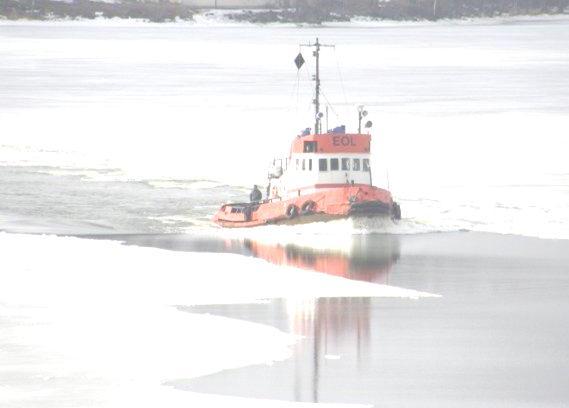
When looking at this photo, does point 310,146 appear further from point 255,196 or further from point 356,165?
point 255,196

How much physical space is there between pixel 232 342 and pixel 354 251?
Answer: 31.3 feet

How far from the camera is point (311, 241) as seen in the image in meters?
31.8

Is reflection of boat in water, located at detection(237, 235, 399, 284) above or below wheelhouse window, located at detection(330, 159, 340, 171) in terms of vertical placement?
below

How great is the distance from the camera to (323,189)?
3344cm

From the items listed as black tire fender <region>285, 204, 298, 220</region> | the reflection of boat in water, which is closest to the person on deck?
black tire fender <region>285, 204, 298, 220</region>

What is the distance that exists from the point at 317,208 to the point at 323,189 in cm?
68

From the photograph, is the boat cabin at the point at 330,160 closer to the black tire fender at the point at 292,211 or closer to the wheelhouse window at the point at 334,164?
the wheelhouse window at the point at 334,164

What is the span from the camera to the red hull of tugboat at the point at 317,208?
32344 mm

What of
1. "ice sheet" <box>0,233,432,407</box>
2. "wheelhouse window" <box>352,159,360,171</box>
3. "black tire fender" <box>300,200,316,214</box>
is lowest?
"black tire fender" <box>300,200,316,214</box>

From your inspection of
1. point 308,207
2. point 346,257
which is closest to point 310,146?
point 308,207

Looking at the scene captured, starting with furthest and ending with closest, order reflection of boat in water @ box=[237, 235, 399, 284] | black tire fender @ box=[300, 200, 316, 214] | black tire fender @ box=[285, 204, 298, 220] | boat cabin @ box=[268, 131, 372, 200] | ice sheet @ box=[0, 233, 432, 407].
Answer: boat cabin @ box=[268, 131, 372, 200]
black tire fender @ box=[285, 204, 298, 220]
black tire fender @ box=[300, 200, 316, 214]
reflection of boat in water @ box=[237, 235, 399, 284]
ice sheet @ box=[0, 233, 432, 407]

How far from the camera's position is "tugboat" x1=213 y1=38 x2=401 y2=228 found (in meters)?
32.5

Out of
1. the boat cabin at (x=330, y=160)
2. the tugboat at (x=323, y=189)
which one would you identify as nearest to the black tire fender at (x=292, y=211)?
the tugboat at (x=323, y=189)

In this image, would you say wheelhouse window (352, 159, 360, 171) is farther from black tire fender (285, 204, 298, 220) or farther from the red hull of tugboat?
black tire fender (285, 204, 298, 220)
